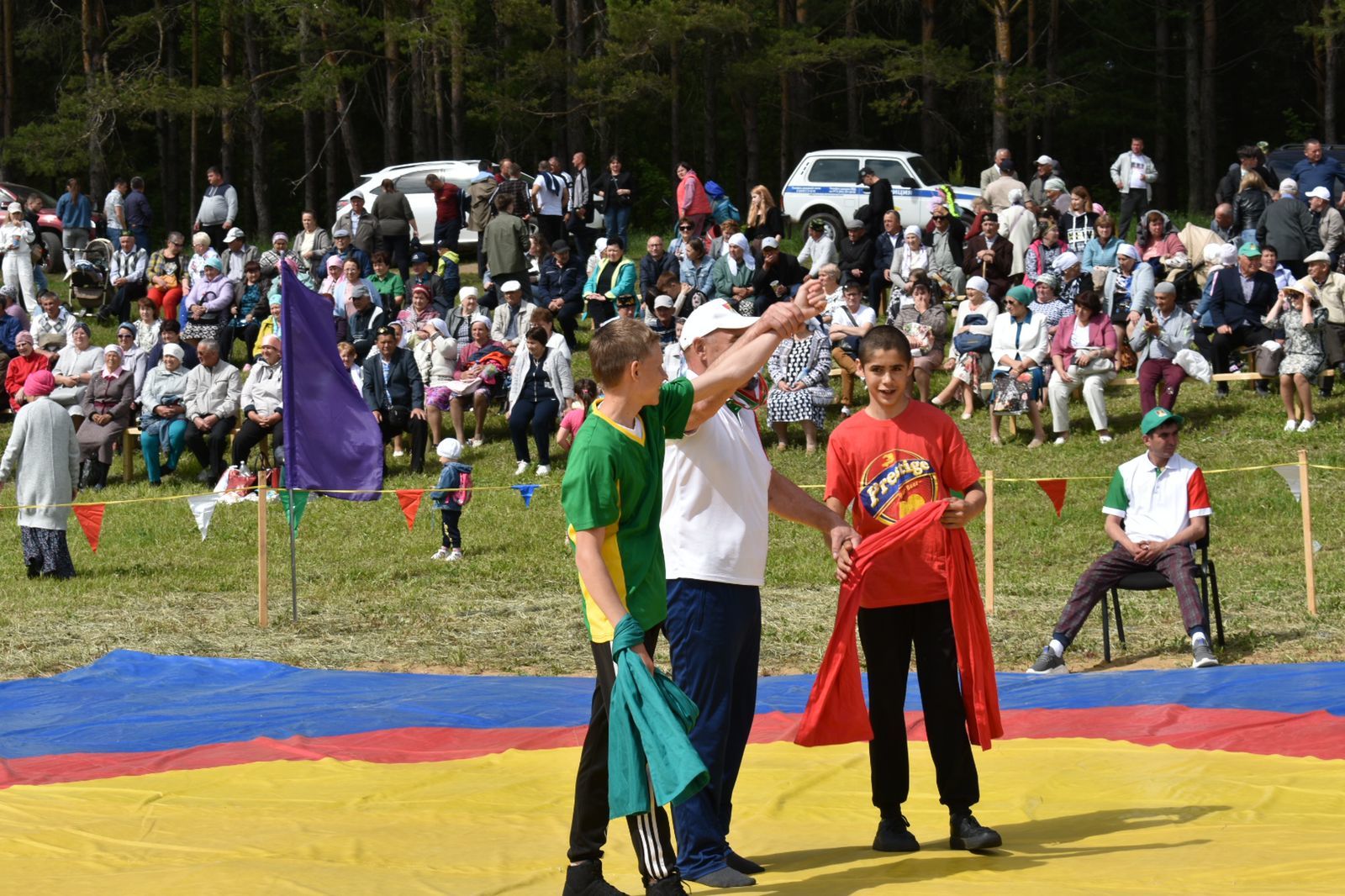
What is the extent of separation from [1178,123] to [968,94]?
24.2ft

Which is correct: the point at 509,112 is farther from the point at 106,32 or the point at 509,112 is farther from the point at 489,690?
the point at 489,690

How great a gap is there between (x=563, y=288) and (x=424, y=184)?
934 cm

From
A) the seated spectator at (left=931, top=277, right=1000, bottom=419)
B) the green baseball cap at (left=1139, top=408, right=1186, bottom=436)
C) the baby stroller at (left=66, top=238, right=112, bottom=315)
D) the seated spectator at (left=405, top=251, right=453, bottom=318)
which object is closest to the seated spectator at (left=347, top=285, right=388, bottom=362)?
the seated spectator at (left=405, top=251, right=453, bottom=318)

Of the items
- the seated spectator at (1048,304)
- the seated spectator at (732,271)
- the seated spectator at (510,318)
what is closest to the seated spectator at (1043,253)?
the seated spectator at (1048,304)

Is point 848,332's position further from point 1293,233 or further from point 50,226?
point 50,226

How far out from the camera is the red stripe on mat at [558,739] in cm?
730

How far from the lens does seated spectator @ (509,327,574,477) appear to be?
16.8m

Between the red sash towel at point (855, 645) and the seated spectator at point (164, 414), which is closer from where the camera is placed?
the red sash towel at point (855, 645)

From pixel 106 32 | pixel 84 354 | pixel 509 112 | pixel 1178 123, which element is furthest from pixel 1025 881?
pixel 106 32

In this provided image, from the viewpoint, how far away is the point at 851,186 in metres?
26.8

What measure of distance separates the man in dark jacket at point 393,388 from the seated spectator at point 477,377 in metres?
0.48

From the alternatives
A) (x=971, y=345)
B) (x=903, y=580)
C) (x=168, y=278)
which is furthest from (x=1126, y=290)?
(x=903, y=580)

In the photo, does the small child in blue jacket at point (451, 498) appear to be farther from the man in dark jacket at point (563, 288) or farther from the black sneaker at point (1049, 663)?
the man in dark jacket at point (563, 288)

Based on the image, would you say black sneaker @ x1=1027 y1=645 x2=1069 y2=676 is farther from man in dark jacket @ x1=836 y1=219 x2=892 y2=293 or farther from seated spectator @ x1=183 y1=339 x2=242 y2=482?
man in dark jacket @ x1=836 y1=219 x2=892 y2=293
